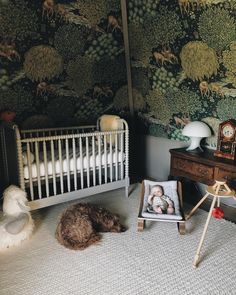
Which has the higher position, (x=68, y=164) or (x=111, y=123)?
(x=111, y=123)

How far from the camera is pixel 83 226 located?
89.2 inches

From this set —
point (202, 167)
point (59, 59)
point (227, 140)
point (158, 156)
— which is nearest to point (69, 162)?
point (59, 59)

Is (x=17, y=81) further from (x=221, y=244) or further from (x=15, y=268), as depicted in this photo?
(x=221, y=244)

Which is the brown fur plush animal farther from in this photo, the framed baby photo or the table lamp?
the table lamp

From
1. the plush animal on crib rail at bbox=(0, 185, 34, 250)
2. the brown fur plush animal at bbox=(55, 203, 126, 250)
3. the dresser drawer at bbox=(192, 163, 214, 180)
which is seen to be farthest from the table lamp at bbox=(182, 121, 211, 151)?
the plush animal on crib rail at bbox=(0, 185, 34, 250)

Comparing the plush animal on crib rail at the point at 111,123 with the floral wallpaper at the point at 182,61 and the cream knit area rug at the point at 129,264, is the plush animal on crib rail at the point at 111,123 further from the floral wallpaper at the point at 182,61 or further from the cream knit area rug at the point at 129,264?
the cream knit area rug at the point at 129,264

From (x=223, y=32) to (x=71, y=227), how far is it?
2.09m

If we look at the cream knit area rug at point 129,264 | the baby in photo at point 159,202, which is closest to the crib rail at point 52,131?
the cream knit area rug at point 129,264

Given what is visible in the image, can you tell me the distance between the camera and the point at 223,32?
251cm

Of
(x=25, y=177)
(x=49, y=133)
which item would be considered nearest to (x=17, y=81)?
(x=49, y=133)

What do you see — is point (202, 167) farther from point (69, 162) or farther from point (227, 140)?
point (69, 162)

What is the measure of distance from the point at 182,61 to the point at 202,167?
1113 mm

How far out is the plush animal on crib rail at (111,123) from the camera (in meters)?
3.15

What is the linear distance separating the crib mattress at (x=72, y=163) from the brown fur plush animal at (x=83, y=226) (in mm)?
426
